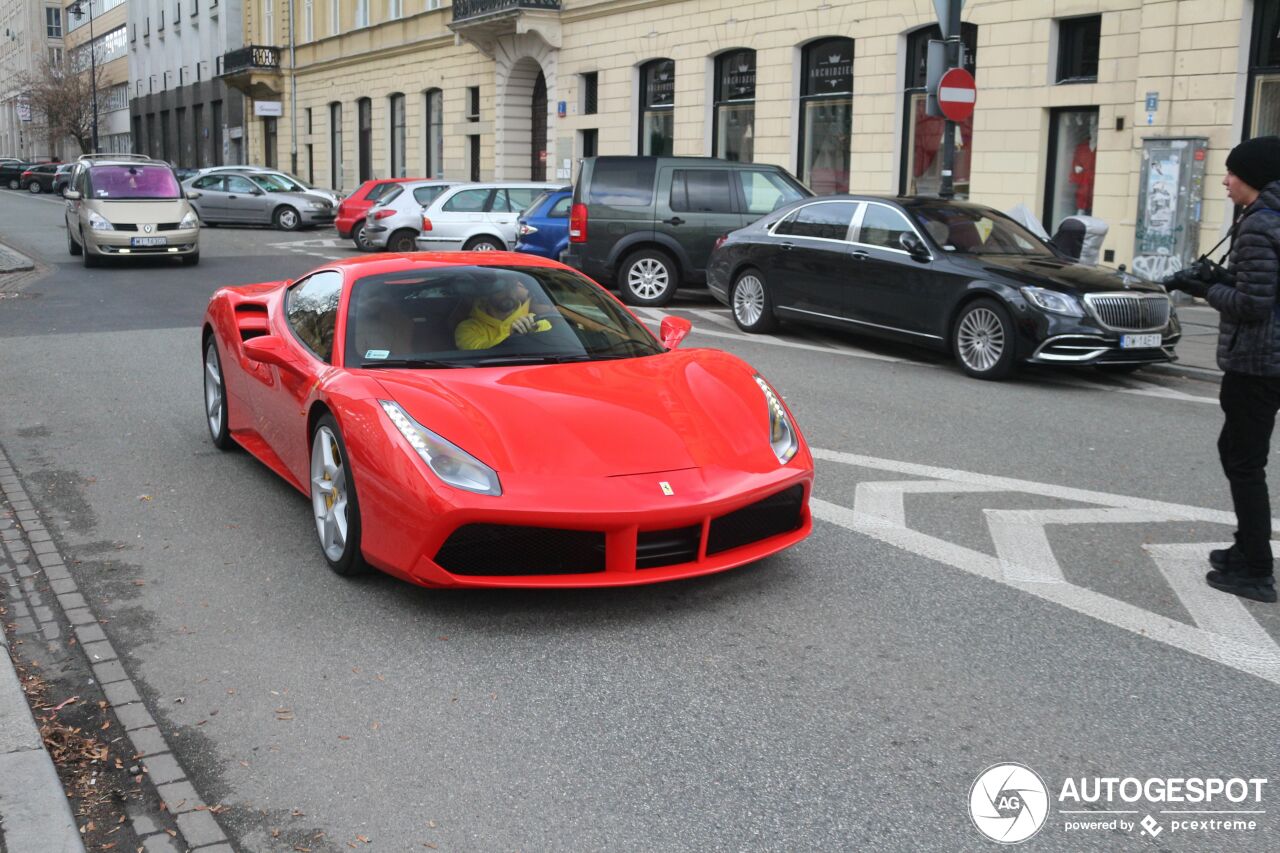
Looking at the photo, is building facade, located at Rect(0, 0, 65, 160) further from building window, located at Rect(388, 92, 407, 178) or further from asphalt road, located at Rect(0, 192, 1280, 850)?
asphalt road, located at Rect(0, 192, 1280, 850)

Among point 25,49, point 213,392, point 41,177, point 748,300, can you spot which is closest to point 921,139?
point 748,300

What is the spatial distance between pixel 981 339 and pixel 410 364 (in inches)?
263

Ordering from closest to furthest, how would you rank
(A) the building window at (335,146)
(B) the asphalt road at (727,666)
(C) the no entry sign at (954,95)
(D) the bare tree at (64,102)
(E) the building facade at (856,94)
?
1. (B) the asphalt road at (727,666)
2. (C) the no entry sign at (954,95)
3. (E) the building facade at (856,94)
4. (A) the building window at (335,146)
5. (D) the bare tree at (64,102)

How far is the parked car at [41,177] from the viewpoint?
63375 mm

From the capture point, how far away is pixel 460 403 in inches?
202

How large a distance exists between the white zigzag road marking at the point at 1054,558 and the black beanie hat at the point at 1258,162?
1.63m

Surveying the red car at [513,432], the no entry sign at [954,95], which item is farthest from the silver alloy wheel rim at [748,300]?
the red car at [513,432]

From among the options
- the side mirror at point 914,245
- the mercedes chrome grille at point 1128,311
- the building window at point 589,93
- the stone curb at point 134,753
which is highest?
the building window at point 589,93

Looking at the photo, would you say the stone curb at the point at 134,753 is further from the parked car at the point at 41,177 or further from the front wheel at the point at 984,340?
the parked car at the point at 41,177

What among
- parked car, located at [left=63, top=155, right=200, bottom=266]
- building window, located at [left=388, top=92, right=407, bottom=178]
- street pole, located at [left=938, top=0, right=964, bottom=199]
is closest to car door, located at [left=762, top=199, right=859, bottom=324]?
street pole, located at [left=938, top=0, right=964, bottom=199]

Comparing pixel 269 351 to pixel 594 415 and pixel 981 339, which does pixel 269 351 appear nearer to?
pixel 594 415

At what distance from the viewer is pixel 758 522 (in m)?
5.13

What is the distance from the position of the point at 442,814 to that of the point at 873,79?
2086 centimetres

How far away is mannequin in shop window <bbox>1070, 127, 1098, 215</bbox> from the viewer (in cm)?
1880
